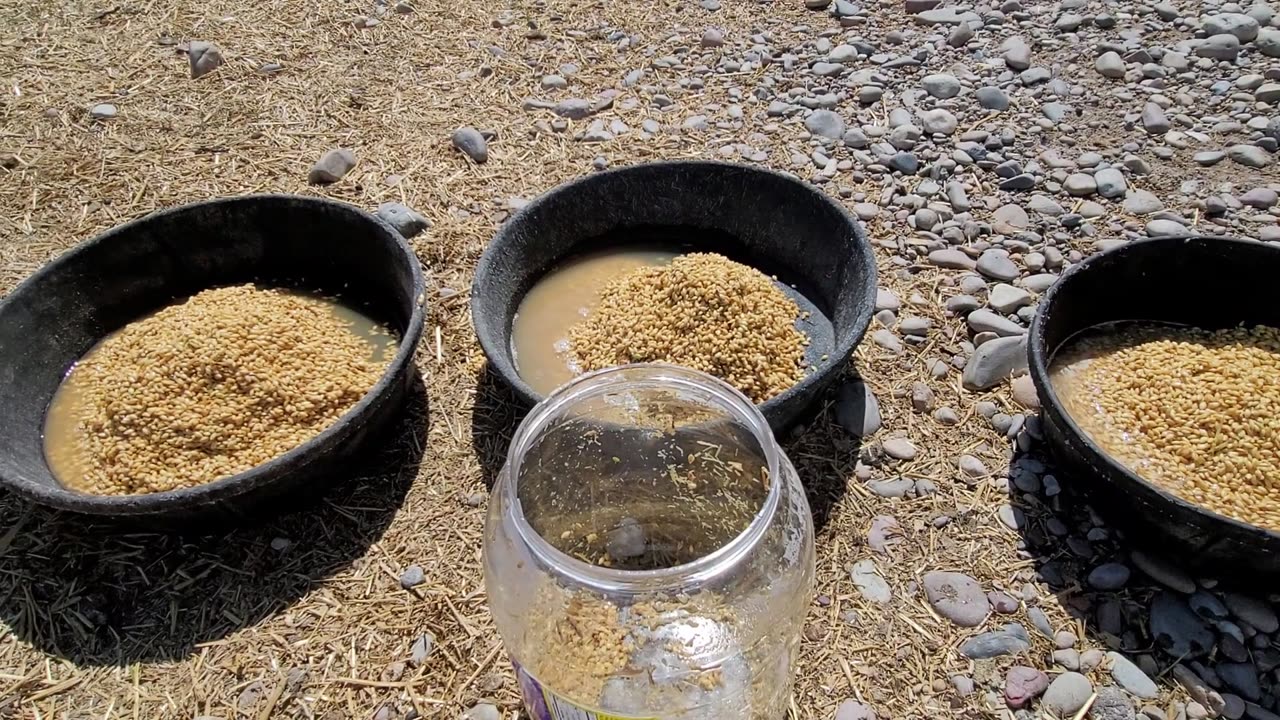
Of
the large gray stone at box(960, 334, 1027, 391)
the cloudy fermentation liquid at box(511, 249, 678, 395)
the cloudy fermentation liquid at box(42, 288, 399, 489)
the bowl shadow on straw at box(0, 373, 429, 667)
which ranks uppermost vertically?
the large gray stone at box(960, 334, 1027, 391)

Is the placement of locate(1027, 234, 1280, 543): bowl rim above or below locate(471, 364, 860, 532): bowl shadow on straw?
above

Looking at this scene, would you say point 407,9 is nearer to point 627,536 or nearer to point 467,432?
point 467,432

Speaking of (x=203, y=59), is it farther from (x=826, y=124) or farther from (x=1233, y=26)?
(x=1233, y=26)

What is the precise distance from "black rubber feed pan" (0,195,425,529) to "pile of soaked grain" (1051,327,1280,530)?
7.96ft

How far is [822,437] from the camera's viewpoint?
3.26 m

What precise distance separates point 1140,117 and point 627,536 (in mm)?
3737

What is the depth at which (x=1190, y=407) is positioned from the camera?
3062mm

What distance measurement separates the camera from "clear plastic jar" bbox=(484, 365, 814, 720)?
Result: 1.87m

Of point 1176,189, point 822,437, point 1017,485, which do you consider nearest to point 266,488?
point 822,437

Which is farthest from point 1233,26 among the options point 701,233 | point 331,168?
point 331,168

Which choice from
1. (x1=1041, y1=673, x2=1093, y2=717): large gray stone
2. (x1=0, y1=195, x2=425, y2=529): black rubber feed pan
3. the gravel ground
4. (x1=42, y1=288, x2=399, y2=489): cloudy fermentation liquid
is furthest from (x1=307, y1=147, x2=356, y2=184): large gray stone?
(x1=1041, y1=673, x2=1093, y2=717): large gray stone

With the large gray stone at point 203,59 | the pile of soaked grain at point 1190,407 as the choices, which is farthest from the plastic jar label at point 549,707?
the large gray stone at point 203,59

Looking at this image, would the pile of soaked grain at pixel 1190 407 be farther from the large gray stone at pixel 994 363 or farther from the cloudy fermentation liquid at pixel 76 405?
the cloudy fermentation liquid at pixel 76 405

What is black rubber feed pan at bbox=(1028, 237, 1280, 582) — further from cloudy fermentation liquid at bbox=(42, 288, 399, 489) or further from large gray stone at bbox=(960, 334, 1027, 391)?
cloudy fermentation liquid at bbox=(42, 288, 399, 489)
